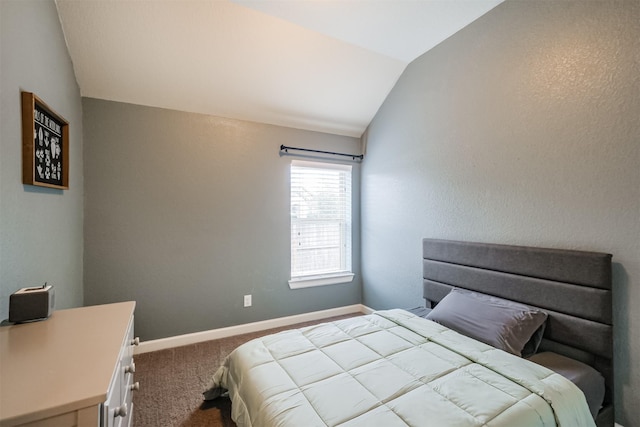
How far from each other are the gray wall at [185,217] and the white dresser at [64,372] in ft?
4.29

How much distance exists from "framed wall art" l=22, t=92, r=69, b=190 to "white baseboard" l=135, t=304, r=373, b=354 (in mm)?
1655

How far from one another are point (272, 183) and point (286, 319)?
63.4 inches

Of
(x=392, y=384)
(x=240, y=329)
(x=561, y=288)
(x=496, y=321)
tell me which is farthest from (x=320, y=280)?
(x=561, y=288)

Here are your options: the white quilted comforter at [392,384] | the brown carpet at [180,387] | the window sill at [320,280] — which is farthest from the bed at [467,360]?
the window sill at [320,280]

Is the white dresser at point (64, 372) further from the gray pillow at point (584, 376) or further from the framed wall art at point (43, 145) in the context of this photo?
the gray pillow at point (584, 376)

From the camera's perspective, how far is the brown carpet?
181 centimetres

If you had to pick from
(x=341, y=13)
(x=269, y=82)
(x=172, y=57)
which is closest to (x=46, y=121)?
(x=172, y=57)

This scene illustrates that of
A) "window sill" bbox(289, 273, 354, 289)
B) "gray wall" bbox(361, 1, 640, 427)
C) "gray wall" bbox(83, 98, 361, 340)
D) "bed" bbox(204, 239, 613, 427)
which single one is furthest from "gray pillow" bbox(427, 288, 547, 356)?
"gray wall" bbox(83, 98, 361, 340)

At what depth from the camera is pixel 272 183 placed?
3.20m

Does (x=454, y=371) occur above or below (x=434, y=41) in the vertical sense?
below

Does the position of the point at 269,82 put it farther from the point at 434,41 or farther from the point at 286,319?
the point at 286,319

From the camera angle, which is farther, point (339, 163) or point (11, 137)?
point (339, 163)

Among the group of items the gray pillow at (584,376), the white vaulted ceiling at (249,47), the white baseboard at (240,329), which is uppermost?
the white vaulted ceiling at (249,47)

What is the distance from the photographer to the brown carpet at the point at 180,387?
5.92ft
